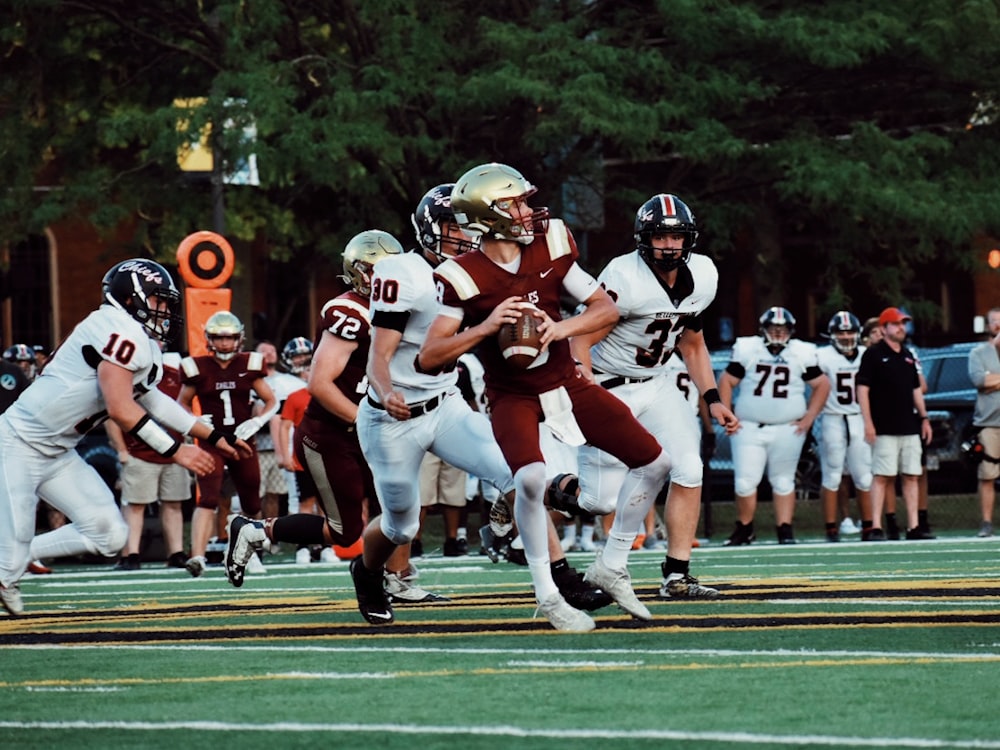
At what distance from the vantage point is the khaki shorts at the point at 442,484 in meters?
17.2

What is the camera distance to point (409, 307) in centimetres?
905

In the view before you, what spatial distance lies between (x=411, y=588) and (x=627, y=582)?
210 centimetres

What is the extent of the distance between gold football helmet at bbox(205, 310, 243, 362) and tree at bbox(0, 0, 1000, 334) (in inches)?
174

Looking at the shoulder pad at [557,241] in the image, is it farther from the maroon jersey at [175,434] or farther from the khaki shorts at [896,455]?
the khaki shorts at [896,455]

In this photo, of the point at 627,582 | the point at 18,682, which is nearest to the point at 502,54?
the point at 627,582

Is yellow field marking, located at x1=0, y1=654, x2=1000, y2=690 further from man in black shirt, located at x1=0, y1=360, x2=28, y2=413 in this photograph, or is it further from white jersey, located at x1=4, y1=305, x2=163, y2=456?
man in black shirt, located at x1=0, y1=360, x2=28, y2=413

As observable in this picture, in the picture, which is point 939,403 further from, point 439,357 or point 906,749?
point 906,749

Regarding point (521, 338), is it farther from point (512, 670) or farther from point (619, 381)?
point (619, 381)

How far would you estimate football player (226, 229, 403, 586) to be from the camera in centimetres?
1012

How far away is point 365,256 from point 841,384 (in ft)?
28.8

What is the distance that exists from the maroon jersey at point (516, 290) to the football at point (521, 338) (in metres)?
0.11

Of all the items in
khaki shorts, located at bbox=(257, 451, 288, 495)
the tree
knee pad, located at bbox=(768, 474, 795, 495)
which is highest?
the tree

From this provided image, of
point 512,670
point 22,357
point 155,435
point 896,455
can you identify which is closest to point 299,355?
point 22,357

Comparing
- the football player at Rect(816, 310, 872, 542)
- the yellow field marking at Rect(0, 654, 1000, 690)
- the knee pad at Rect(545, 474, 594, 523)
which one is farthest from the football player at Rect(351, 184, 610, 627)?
the football player at Rect(816, 310, 872, 542)
